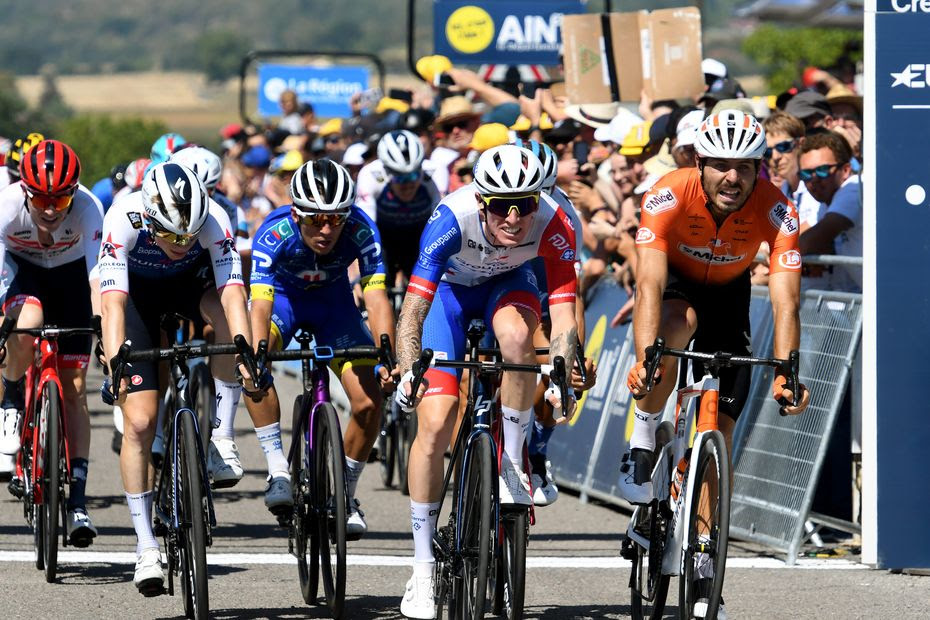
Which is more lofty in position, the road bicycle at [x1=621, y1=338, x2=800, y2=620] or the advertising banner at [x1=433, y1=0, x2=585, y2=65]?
the advertising banner at [x1=433, y1=0, x2=585, y2=65]

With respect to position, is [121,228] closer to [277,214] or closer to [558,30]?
[277,214]

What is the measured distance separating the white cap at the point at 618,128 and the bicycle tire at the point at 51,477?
507cm

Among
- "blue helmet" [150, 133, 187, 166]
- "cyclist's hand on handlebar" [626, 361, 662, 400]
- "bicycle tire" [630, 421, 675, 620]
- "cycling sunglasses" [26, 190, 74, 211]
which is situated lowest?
"bicycle tire" [630, 421, 675, 620]

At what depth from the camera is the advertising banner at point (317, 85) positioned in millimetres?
34062

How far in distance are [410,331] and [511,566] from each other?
1145 mm

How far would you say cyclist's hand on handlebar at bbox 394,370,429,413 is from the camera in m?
6.84

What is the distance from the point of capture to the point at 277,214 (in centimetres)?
847

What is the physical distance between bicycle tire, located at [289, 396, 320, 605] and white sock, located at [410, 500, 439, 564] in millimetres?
598

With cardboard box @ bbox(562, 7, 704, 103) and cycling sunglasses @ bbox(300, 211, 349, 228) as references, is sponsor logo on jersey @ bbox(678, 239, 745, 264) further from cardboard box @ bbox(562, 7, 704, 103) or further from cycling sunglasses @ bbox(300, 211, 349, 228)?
cardboard box @ bbox(562, 7, 704, 103)

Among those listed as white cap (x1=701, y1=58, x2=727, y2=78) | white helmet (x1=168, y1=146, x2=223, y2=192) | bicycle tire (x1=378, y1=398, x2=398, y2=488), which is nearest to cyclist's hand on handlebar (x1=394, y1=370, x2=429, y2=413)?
white helmet (x1=168, y1=146, x2=223, y2=192)

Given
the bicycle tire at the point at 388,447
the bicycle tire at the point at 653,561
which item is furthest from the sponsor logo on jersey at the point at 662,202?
the bicycle tire at the point at 388,447

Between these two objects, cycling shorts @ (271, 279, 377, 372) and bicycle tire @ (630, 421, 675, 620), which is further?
cycling shorts @ (271, 279, 377, 372)

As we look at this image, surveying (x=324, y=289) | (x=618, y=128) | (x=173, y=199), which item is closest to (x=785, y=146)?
(x=618, y=128)

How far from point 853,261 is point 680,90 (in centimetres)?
450
